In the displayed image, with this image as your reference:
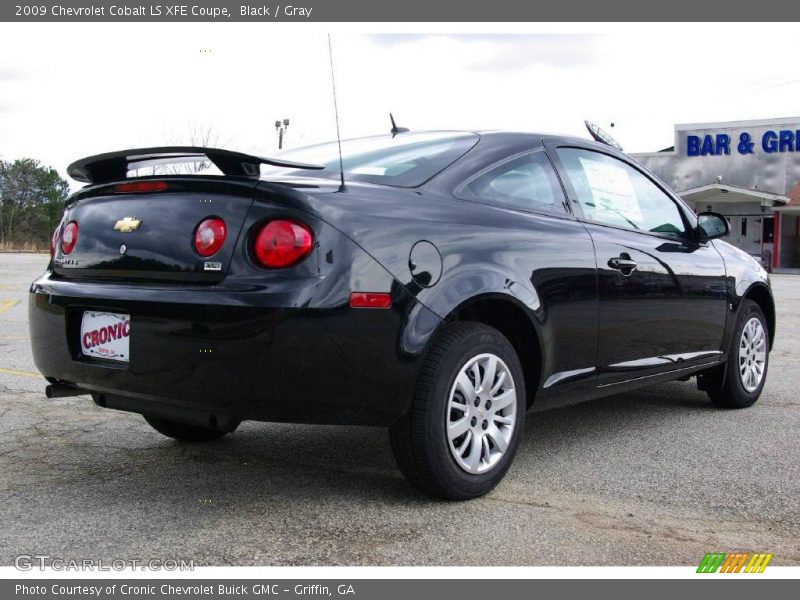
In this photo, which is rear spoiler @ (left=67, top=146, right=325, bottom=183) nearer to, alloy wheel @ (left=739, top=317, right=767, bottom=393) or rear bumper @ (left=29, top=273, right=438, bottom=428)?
rear bumper @ (left=29, top=273, right=438, bottom=428)

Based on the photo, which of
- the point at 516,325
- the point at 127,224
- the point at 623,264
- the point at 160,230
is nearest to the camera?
the point at 160,230

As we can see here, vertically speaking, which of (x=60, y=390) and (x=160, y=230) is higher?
(x=160, y=230)

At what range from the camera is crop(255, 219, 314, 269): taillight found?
116 inches

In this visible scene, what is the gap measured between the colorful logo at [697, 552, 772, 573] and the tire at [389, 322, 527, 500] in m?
0.90

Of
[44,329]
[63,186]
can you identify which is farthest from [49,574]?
[63,186]

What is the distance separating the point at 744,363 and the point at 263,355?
3.67m

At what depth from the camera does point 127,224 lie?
3.27 metres

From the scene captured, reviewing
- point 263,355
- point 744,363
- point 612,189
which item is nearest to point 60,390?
point 263,355

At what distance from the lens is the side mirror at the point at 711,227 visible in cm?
509

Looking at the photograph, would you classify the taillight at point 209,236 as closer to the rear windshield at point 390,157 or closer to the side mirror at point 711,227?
the rear windshield at point 390,157

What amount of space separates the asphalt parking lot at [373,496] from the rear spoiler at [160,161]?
1.25 meters

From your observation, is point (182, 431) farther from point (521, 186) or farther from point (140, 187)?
point (521, 186)

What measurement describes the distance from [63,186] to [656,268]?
62.4m

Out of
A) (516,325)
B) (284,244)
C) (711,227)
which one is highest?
(284,244)
